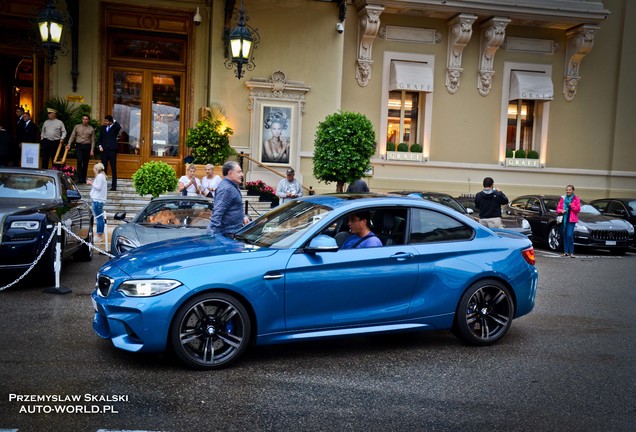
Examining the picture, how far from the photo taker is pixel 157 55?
2094 cm

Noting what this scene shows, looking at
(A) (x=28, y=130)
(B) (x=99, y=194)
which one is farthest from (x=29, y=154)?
(B) (x=99, y=194)

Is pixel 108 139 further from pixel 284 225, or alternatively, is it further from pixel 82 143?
pixel 284 225

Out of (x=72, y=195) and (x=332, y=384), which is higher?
(x=72, y=195)

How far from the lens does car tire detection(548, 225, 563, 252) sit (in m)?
17.3

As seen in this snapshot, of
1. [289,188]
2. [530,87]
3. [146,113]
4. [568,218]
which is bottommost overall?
[568,218]

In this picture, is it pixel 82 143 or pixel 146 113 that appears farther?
pixel 146 113

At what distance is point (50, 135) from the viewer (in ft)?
58.0

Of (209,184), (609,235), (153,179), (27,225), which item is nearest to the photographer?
(27,225)

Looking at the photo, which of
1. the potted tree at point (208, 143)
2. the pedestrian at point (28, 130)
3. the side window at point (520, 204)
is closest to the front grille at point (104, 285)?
the potted tree at point (208, 143)

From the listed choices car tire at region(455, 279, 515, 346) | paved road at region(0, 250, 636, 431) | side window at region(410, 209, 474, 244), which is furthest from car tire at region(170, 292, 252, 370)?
car tire at region(455, 279, 515, 346)

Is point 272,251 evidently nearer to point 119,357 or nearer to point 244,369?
point 244,369

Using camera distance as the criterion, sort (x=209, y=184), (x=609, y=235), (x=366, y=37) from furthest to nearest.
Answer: (x=366, y=37), (x=609, y=235), (x=209, y=184)

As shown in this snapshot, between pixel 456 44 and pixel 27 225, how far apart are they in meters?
17.3

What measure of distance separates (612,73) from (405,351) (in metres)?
21.3
